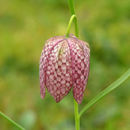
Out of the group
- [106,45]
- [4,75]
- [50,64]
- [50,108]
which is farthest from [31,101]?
[50,64]

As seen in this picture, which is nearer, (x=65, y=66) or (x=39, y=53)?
(x=65, y=66)

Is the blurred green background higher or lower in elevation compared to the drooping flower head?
lower

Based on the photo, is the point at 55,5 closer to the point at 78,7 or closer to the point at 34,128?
the point at 78,7

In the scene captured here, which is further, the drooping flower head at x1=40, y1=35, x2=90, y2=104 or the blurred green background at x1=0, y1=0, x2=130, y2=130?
the blurred green background at x1=0, y1=0, x2=130, y2=130

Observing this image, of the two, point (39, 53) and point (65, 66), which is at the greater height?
point (65, 66)

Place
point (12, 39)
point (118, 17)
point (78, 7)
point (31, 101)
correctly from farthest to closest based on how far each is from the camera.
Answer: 1. point (78, 7)
2. point (118, 17)
3. point (12, 39)
4. point (31, 101)
